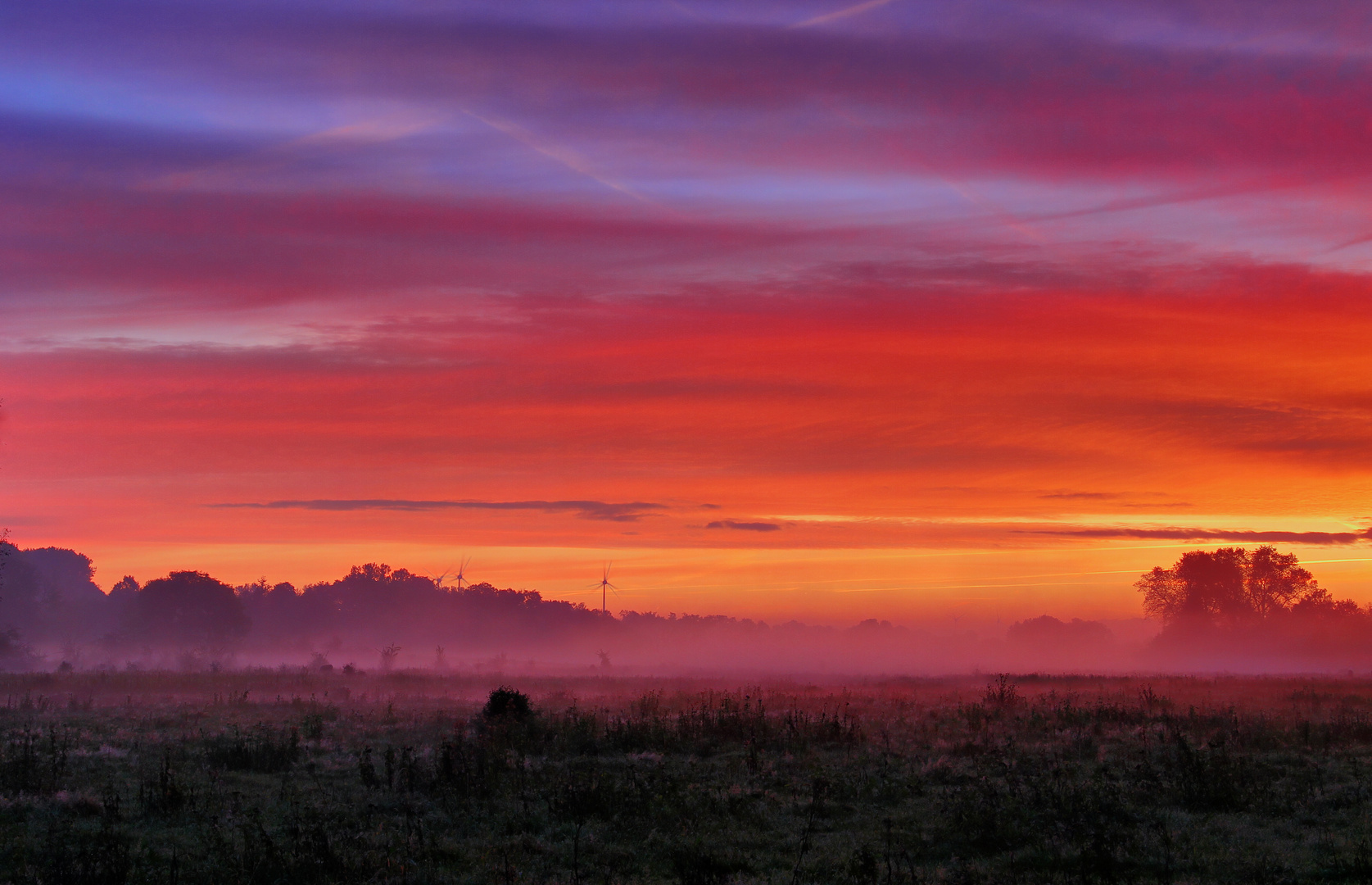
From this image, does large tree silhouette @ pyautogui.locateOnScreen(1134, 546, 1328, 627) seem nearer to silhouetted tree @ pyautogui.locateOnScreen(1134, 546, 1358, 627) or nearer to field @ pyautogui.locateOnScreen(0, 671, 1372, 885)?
silhouetted tree @ pyautogui.locateOnScreen(1134, 546, 1358, 627)

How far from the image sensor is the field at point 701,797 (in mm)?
13031

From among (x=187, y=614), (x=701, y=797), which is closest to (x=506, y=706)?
(x=701, y=797)

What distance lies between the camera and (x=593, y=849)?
14.1m

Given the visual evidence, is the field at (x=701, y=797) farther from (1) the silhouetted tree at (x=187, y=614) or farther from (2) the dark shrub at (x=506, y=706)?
(1) the silhouetted tree at (x=187, y=614)

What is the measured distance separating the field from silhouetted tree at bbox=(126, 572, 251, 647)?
91.3 metres

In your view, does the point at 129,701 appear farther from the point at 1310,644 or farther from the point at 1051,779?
the point at 1310,644

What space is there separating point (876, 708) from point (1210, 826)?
16089mm

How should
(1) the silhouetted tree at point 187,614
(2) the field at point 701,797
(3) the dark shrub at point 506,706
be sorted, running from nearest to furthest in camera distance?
(2) the field at point 701,797, (3) the dark shrub at point 506,706, (1) the silhouetted tree at point 187,614

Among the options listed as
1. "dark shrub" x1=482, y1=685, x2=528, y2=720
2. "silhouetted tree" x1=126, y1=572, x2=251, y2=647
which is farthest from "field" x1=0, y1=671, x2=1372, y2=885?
"silhouetted tree" x1=126, y1=572, x2=251, y2=647

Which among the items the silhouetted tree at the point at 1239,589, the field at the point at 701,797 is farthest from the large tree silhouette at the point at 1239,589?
the field at the point at 701,797

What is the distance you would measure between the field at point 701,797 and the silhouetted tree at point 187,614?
299 ft

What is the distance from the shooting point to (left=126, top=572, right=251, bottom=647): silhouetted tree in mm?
110938

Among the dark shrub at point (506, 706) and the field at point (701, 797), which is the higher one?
the dark shrub at point (506, 706)

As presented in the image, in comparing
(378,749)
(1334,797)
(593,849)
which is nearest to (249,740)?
(378,749)
